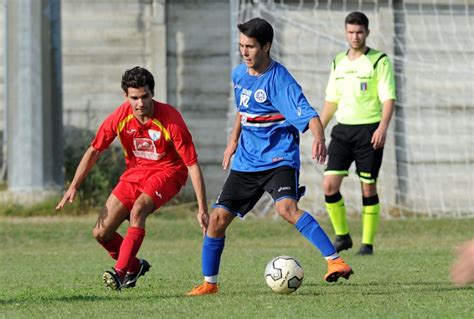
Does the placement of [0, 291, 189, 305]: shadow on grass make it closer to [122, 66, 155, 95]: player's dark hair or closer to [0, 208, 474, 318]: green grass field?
[0, 208, 474, 318]: green grass field

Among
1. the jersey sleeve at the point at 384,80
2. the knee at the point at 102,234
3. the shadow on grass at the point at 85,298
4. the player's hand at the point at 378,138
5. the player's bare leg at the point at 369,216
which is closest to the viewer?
the shadow on grass at the point at 85,298

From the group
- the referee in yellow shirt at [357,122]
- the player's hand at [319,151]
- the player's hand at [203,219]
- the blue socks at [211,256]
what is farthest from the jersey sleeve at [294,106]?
the referee in yellow shirt at [357,122]

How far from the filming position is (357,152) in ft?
37.5

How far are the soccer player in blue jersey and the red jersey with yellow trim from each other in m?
0.45

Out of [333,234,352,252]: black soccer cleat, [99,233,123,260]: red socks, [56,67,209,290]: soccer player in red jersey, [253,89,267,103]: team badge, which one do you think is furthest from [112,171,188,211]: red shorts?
[333,234,352,252]: black soccer cleat

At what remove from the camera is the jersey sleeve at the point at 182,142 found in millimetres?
8445

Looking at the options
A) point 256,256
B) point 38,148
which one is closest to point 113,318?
point 256,256

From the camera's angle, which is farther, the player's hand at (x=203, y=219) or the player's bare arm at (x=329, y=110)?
the player's bare arm at (x=329, y=110)

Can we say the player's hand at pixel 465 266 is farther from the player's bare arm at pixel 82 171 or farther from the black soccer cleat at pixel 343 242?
the black soccer cleat at pixel 343 242

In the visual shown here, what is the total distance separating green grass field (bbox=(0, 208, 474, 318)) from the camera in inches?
284

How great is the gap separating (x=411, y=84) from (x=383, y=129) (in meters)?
6.13

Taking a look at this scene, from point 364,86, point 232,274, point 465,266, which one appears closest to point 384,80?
point 364,86

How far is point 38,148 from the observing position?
15836 mm

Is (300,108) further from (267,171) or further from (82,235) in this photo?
(82,235)
